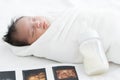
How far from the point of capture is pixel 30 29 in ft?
3.79

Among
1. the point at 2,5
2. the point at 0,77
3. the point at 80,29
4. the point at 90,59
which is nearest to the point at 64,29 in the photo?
the point at 80,29

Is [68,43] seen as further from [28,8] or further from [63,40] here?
[28,8]

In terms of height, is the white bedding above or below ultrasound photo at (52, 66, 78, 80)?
above

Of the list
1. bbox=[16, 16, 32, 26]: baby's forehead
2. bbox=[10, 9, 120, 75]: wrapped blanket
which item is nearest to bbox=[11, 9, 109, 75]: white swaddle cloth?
bbox=[10, 9, 120, 75]: wrapped blanket

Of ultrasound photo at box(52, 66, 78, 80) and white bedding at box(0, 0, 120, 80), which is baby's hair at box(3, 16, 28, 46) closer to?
white bedding at box(0, 0, 120, 80)

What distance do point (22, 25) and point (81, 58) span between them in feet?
0.94

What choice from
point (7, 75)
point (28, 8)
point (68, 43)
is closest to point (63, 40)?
point (68, 43)

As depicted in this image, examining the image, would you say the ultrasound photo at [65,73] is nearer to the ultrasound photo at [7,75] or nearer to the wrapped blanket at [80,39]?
the wrapped blanket at [80,39]

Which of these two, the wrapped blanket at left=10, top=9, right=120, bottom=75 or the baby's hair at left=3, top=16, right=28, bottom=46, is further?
the baby's hair at left=3, top=16, right=28, bottom=46

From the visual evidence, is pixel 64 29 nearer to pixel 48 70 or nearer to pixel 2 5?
pixel 48 70

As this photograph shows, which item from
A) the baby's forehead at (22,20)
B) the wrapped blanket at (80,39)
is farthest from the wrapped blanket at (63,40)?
the baby's forehead at (22,20)

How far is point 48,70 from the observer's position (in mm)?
1091

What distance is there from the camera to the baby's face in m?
1.16

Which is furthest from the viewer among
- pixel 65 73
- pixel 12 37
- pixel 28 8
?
pixel 28 8
